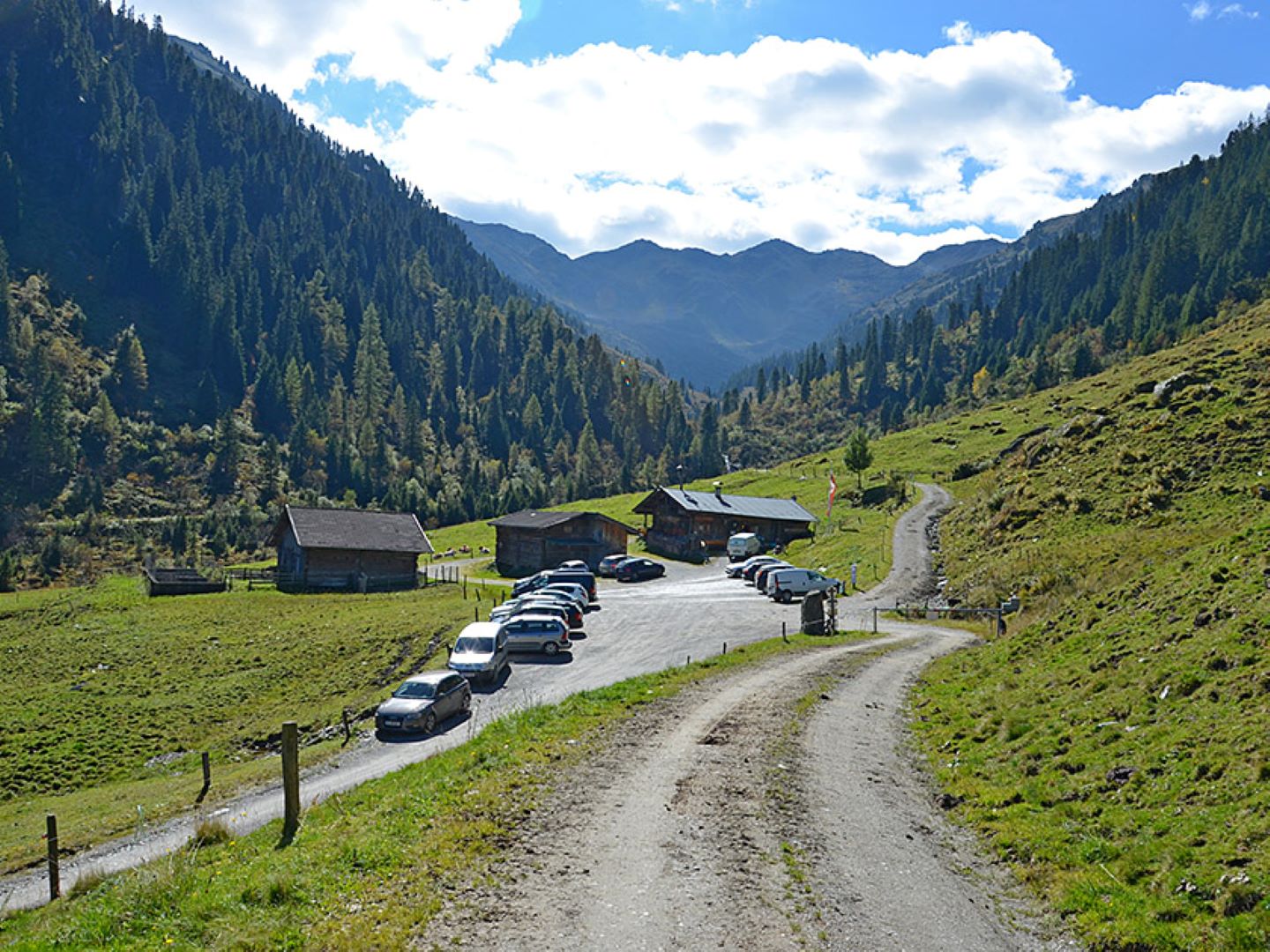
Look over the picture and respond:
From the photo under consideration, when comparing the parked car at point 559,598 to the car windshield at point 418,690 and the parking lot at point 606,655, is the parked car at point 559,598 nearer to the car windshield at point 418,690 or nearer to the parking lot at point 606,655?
the parking lot at point 606,655

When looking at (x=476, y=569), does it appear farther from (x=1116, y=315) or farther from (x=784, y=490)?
(x=1116, y=315)

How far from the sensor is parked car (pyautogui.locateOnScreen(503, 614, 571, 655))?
38031 millimetres

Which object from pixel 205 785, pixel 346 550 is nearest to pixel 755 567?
pixel 346 550

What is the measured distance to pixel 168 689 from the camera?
A: 38.2 m

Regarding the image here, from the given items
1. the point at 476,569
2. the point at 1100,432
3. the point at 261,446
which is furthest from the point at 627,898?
the point at 261,446

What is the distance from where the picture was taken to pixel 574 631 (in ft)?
145

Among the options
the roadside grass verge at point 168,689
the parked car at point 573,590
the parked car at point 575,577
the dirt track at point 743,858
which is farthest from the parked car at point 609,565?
the dirt track at point 743,858

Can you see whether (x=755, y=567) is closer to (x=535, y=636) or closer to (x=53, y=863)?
(x=535, y=636)

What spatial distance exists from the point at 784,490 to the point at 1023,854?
108105mm

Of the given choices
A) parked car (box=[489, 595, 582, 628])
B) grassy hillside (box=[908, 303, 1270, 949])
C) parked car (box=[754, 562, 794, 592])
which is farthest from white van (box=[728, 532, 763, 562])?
grassy hillside (box=[908, 303, 1270, 949])

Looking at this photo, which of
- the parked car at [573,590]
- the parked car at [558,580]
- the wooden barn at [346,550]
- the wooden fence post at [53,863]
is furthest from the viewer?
the wooden barn at [346,550]

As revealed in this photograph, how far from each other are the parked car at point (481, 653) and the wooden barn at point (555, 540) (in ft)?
144

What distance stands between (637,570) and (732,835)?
58061mm

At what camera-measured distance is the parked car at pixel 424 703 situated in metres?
26.8
